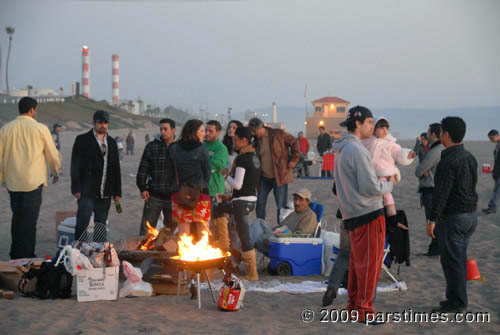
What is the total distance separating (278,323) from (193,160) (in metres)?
2.26

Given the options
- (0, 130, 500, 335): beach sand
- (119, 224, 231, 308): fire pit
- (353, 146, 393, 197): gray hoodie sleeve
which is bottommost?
(0, 130, 500, 335): beach sand

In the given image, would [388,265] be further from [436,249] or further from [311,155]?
[311,155]

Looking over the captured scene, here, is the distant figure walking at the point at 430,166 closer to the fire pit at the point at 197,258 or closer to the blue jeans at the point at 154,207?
the fire pit at the point at 197,258

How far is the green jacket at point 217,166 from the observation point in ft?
25.2

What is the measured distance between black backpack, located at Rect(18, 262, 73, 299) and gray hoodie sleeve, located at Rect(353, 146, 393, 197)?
3079 millimetres

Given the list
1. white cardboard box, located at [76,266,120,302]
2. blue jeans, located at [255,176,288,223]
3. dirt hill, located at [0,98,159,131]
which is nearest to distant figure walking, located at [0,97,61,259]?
white cardboard box, located at [76,266,120,302]

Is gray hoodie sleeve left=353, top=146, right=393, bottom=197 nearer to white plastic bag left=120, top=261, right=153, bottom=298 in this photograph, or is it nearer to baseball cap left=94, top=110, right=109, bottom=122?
white plastic bag left=120, top=261, right=153, bottom=298

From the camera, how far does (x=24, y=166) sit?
272 inches

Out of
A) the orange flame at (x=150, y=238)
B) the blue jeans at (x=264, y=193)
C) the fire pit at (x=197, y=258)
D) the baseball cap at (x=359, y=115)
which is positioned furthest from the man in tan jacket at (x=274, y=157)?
Answer: the baseball cap at (x=359, y=115)

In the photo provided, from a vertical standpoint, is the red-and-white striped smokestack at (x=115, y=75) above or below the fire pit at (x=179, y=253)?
above

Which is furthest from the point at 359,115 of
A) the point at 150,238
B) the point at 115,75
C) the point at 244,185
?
the point at 115,75

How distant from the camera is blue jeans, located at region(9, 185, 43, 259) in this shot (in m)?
6.96

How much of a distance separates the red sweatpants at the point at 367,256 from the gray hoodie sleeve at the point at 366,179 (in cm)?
26

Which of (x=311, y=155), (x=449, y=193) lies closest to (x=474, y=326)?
(x=449, y=193)
